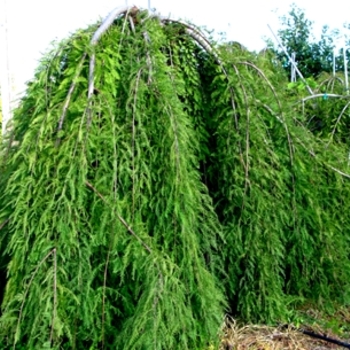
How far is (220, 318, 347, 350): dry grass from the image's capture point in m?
2.29

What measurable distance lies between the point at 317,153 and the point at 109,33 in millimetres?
1405

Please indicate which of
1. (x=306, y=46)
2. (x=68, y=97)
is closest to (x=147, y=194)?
(x=68, y=97)

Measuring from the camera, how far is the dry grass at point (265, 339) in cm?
229

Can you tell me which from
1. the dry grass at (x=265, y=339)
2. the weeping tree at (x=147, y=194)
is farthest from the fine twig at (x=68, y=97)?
the dry grass at (x=265, y=339)

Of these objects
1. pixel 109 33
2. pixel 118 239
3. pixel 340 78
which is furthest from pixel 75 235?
pixel 340 78

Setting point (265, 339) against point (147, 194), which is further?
point (265, 339)

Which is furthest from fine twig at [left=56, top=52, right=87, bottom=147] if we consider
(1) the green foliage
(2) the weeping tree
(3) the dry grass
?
(1) the green foliage

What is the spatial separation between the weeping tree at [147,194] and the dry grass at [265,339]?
78 mm

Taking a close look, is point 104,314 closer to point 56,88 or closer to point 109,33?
point 56,88

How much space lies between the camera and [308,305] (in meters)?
2.81

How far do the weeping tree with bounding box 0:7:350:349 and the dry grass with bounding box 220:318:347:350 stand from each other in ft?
0.25

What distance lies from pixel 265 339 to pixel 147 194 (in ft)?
3.20

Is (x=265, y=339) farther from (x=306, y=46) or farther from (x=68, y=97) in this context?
(x=306, y=46)

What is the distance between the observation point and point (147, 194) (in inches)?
80.7
